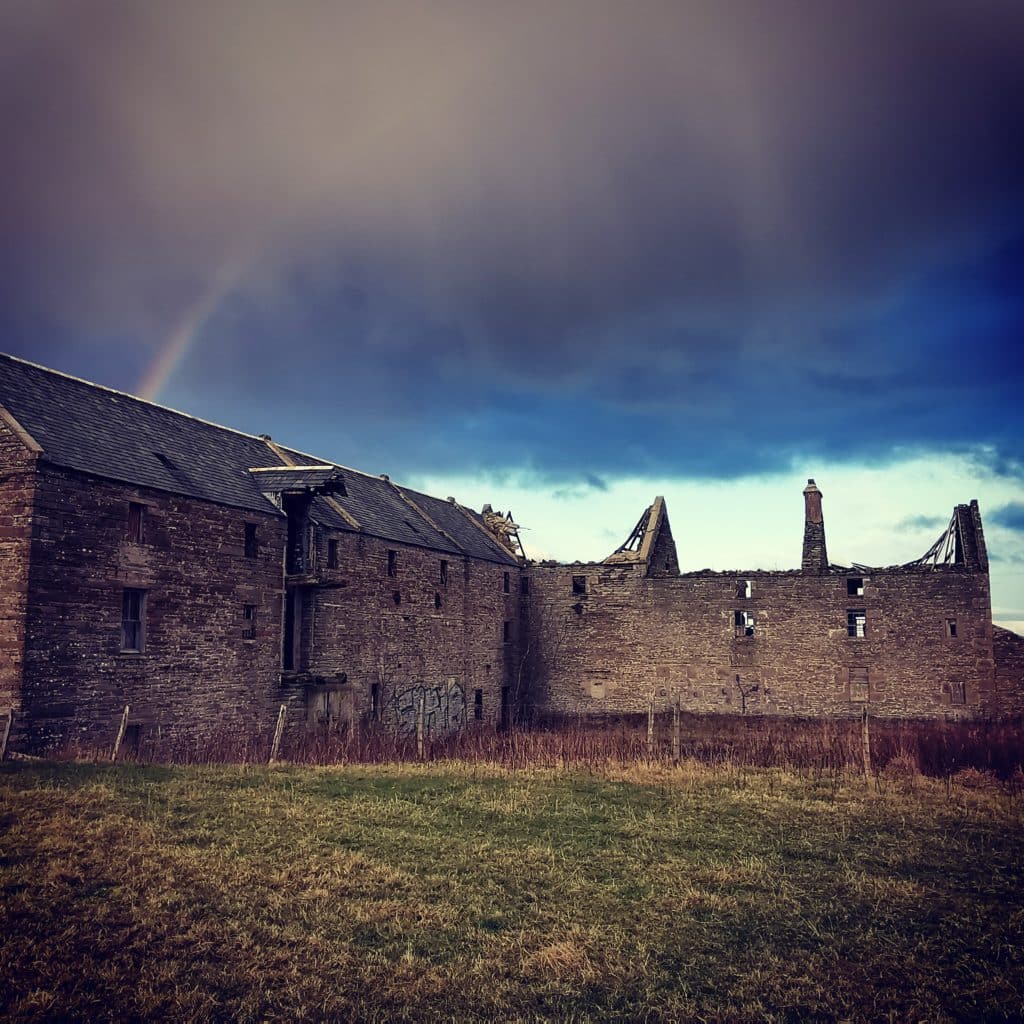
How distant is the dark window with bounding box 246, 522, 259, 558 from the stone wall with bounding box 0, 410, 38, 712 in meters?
6.52

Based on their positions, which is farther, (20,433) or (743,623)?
(743,623)

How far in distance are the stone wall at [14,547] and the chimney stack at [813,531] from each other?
2880cm

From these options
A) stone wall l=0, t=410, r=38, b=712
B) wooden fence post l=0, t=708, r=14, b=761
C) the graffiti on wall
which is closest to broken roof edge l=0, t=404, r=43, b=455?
stone wall l=0, t=410, r=38, b=712

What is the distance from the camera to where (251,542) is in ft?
77.7

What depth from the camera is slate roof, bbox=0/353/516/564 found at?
1955cm

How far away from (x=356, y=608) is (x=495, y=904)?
19112mm

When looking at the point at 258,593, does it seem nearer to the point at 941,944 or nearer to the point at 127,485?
the point at 127,485

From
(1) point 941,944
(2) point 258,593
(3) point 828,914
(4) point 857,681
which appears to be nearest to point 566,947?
(3) point 828,914

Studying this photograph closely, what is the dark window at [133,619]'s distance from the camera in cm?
1969

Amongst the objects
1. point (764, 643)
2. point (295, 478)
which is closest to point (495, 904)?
point (295, 478)

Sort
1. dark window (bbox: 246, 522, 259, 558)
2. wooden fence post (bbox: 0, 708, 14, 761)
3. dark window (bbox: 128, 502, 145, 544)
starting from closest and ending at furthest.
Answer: wooden fence post (bbox: 0, 708, 14, 761) < dark window (bbox: 128, 502, 145, 544) < dark window (bbox: 246, 522, 259, 558)

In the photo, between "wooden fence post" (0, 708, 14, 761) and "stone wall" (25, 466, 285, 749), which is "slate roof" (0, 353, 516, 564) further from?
"wooden fence post" (0, 708, 14, 761)

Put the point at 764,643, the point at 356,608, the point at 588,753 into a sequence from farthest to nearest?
the point at 764,643 → the point at 356,608 → the point at 588,753

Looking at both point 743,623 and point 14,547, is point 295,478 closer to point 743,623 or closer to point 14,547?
point 14,547
